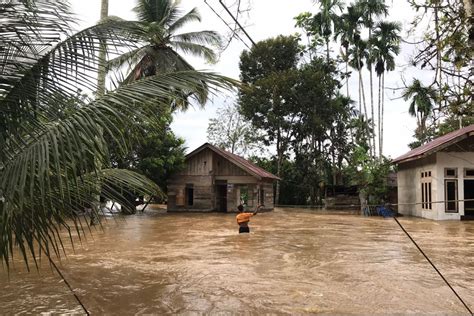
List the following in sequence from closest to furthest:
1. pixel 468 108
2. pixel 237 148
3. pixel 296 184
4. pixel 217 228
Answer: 1. pixel 468 108
2. pixel 217 228
3. pixel 296 184
4. pixel 237 148

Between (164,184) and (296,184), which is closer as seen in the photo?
(164,184)

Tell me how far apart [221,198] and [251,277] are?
21204 mm

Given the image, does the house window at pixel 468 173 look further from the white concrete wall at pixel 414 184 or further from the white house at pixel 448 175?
the white concrete wall at pixel 414 184

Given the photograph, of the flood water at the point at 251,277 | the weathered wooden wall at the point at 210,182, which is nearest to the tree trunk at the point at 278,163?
the weathered wooden wall at the point at 210,182

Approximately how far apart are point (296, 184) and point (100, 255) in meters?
27.4

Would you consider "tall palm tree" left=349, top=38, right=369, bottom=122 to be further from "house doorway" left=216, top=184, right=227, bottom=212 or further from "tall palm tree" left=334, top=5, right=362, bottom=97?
→ "house doorway" left=216, top=184, right=227, bottom=212

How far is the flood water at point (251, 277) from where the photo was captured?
675 centimetres

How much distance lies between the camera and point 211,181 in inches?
1098

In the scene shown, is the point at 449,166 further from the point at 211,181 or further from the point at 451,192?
the point at 211,181

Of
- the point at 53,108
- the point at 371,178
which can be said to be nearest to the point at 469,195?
the point at 371,178

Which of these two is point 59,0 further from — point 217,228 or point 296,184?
point 296,184

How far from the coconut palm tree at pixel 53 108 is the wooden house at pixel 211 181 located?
2312 centimetres

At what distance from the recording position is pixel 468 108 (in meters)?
5.61

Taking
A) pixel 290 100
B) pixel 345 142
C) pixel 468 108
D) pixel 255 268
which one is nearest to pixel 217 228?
pixel 255 268
